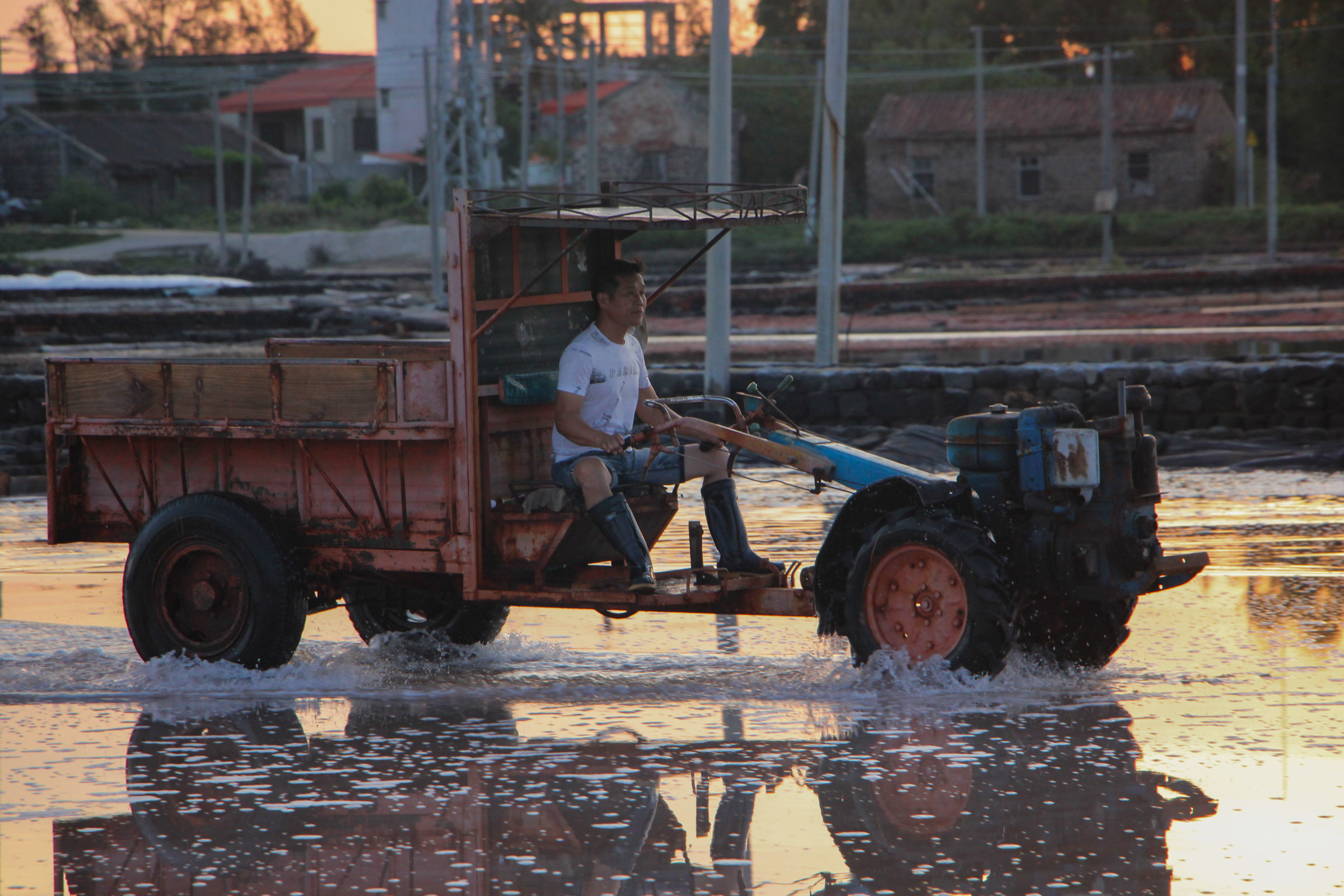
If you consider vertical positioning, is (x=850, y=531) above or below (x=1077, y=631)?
above

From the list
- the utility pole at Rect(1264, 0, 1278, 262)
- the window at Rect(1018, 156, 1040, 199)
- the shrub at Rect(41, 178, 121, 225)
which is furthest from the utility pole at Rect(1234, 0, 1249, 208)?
the shrub at Rect(41, 178, 121, 225)

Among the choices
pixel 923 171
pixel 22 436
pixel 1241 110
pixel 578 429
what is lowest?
pixel 22 436

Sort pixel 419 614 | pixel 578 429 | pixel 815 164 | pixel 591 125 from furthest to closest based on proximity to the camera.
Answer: pixel 815 164 → pixel 591 125 → pixel 419 614 → pixel 578 429

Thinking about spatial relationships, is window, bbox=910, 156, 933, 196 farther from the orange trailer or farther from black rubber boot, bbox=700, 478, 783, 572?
black rubber boot, bbox=700, 478, 783, 572

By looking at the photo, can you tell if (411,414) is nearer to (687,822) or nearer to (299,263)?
(687,822)

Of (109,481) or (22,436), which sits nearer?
(109,481)

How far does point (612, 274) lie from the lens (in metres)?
6.98

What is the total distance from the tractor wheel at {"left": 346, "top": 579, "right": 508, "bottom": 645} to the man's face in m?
1.48

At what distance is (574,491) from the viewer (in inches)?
273

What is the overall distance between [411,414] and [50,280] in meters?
34.9

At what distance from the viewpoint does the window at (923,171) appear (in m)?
62.3

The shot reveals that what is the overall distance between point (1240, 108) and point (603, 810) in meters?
48.7

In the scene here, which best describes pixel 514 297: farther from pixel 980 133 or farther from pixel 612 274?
pixel 980 133

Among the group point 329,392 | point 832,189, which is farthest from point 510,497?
point 832,189
